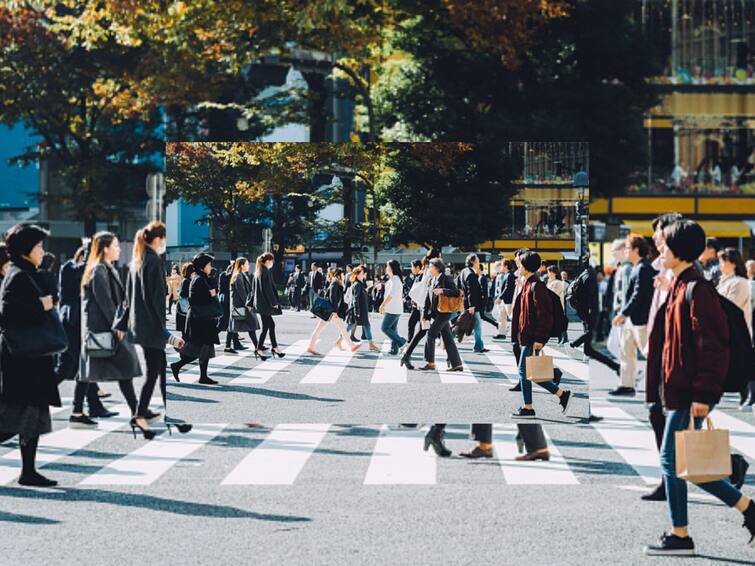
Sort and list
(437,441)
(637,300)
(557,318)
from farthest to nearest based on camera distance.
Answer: (437,441)
(557,318)
(637,300)

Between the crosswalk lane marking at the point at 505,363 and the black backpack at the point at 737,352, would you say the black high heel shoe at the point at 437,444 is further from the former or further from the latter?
the black backpack at the point at 737,352

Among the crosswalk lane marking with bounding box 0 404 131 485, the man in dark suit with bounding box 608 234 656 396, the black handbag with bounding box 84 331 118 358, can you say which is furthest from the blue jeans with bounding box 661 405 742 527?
the black handbag with bounding box 84 331 118 358

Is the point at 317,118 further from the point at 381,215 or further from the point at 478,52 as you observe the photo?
the point at 381,215

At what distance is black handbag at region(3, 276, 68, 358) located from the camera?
26.7 feet

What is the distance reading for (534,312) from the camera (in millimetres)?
8266

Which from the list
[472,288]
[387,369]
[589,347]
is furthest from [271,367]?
[589,347]

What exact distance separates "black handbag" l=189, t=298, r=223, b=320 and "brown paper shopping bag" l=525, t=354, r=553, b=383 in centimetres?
220

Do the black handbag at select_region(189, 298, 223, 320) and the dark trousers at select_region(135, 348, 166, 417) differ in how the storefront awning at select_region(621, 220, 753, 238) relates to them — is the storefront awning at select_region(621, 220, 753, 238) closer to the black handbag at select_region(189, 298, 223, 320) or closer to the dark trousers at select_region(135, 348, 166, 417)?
the dark trousers at select_region(135, 348, 166, 417)

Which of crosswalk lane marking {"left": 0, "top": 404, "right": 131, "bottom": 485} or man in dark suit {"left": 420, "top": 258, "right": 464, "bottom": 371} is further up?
man in dark suit {"left": 420, "top": 258, "right": 464, "bottom": 371}

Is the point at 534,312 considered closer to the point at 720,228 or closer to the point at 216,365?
the point at 216,365

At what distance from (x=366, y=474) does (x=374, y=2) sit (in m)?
11.4

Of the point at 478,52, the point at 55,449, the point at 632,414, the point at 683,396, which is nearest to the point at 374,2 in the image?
the point at 478,52

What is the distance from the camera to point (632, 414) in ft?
40.4

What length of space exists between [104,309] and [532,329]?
372 cm
